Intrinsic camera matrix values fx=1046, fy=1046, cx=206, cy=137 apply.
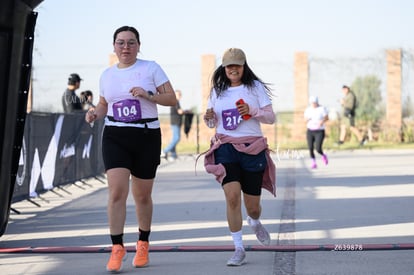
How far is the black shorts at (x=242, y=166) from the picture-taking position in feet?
27.7

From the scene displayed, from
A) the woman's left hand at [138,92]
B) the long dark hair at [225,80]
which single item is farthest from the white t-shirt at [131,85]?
the long dark hair at [225,80]

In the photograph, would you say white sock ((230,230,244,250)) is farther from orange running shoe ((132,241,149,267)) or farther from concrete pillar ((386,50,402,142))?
concrete pillar ((386,50,402,142))

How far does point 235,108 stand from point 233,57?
44 cm

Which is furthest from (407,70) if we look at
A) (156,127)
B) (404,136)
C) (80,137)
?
(156,127)

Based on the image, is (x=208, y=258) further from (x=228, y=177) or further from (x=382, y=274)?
(x=382, y=274)

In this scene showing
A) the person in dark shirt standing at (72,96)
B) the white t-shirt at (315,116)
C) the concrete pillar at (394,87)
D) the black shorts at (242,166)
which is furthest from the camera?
the concrete pillar at (394,87)

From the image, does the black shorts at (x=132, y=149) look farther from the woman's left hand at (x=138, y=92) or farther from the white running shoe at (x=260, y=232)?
the white running shoe at (x=260, y=232)

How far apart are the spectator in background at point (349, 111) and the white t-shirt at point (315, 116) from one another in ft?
28.6

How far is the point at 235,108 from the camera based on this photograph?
27.5 ft

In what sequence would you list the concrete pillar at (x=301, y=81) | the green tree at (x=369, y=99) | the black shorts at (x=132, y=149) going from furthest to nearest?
the concrete pillar at (x=301, y=81), the green tree at (x=369, y=99), the black shorts at (x=132, y=149)

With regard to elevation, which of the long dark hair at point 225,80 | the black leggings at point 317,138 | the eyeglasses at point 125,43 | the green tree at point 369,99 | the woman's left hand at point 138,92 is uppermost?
the green tree at point 369,99

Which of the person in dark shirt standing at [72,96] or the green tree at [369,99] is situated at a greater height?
the green tree at [369,99]

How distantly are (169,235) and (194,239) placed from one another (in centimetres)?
49

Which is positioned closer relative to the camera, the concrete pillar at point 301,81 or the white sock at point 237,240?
the white sock at point 237,240
